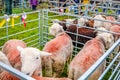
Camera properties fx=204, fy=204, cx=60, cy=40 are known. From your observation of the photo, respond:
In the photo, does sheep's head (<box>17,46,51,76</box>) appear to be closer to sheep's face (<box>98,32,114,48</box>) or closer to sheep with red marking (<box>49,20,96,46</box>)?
sheep's face (<box>98,32,114,48</box>)

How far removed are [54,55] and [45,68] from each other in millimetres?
389

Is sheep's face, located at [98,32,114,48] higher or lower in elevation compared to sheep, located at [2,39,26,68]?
higher

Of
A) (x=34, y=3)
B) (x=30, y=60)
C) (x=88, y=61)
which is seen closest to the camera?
(x=30, y=60)

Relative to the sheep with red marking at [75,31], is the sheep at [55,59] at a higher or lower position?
lower

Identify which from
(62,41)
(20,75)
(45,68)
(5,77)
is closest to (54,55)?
(45,68)

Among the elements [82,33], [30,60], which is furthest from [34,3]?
[30,60]

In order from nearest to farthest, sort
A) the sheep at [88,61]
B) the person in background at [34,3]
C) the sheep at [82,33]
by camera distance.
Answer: the sheep at [88,61], the sheep at [82,33], the person in background at [34,3]

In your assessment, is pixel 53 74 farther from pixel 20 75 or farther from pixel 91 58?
pixel 20 75

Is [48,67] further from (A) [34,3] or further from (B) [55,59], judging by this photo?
(A) [34,3]

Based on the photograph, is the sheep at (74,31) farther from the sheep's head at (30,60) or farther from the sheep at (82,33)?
the sheep's head at (30,60)

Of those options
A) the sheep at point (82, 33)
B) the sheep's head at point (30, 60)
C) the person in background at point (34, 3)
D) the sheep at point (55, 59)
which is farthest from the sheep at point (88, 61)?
the person in background at point (34, 3)

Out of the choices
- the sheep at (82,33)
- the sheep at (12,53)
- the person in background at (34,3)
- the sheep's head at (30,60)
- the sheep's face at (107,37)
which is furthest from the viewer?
the person in background at (34,3)

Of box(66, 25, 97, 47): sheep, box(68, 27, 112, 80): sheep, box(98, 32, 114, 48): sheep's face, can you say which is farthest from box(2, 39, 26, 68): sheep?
box(98, 32, 114, 48): sheep's face

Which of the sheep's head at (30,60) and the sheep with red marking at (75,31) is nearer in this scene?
the sheep's head at (30,60)
